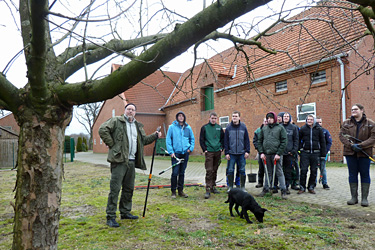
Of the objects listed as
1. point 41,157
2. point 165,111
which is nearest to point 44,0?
point 41,157

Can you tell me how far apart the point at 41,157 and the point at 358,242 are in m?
4.04

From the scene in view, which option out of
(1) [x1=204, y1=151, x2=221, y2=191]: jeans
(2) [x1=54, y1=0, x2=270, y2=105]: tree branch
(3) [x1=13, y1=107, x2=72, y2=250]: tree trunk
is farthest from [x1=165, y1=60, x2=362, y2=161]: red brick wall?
(3) [x1=13, y1=107, x2=72, y2=250]: tree trunk

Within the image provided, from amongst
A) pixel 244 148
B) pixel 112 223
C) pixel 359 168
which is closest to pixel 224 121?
pixel 244 148

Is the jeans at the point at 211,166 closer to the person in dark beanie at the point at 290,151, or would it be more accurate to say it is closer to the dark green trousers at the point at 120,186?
the person in dark beanie at the point at 290,151

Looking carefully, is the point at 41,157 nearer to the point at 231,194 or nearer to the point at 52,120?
the point at 52,120

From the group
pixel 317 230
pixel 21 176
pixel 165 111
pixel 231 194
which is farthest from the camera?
pixel 165 111

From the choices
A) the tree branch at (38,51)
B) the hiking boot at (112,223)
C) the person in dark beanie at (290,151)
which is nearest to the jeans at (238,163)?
the person in dark beanie at (290,151)

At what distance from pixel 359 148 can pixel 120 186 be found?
15.8 feet

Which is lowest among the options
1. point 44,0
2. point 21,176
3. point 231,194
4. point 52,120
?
point 231,194

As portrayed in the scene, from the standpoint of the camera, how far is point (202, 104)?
24016 mm

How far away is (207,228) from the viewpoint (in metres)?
4.48

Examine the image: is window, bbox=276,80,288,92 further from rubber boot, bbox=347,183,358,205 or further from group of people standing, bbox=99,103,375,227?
rubber boot, bbox=347,183,358,205

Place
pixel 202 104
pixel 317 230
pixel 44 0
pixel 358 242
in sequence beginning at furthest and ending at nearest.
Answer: pixel 202 104 < pixel 317 230 < pixel 358 242 < pixel 44 0

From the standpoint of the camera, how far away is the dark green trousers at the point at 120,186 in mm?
4797
